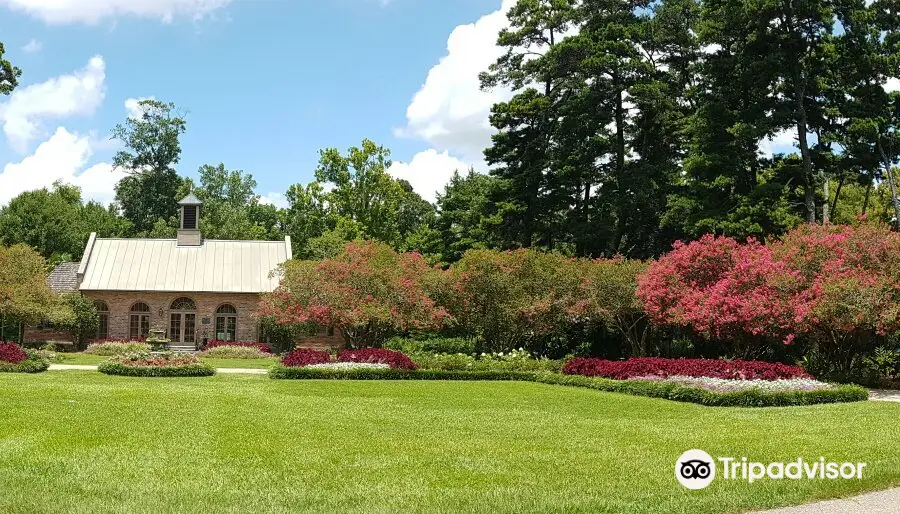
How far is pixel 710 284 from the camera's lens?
22703mm

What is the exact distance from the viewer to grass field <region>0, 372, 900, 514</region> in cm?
723

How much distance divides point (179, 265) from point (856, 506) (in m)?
35.3

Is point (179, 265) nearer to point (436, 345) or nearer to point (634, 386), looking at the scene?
point (436, 345)

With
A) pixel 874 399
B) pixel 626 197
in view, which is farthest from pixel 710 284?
pixel 626 197

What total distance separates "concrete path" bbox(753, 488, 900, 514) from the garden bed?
60.4 feet

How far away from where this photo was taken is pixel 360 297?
25.2 m

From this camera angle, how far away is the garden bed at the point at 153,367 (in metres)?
21.9

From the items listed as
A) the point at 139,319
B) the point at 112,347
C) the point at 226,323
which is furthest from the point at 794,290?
the point at 139,319

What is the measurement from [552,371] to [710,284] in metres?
5.32

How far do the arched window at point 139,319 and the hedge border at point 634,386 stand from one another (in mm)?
17670

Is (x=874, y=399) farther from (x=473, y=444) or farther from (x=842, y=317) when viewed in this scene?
(x=473, y=444)

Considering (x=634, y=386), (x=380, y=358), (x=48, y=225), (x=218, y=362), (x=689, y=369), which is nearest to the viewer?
(x=634, y=386)

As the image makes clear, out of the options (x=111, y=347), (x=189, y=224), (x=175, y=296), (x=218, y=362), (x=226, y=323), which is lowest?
(x=218, y=362)

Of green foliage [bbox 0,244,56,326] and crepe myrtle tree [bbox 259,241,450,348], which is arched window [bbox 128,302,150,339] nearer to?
green foliage [bbox 0,244,56,326]
